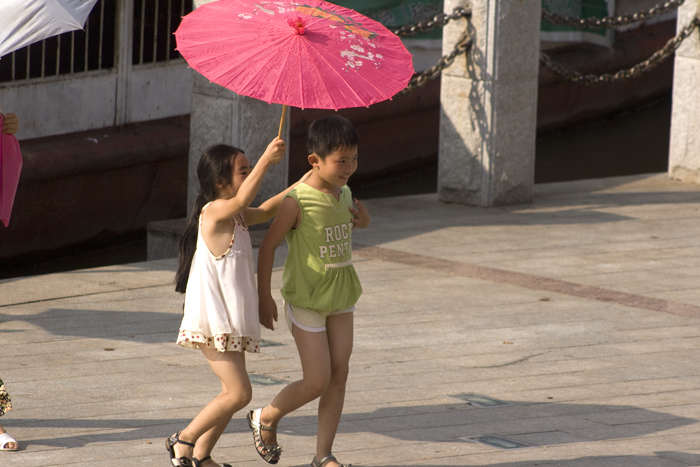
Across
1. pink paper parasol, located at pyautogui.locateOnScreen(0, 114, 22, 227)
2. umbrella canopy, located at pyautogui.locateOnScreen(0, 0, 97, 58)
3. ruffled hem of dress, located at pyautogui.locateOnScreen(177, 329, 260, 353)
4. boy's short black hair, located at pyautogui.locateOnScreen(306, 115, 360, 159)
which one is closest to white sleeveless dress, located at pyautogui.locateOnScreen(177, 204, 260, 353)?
ruffled hem of dress, located at pyautogui.locateOnScreen(177, 329, 260, 353)

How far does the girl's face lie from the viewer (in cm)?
418

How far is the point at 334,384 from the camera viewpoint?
14.2 feet

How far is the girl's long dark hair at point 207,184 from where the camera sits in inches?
165

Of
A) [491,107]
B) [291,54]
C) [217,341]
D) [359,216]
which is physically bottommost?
[217,341]

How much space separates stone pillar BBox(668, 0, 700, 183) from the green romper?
7950 millimetres

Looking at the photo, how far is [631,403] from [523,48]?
5544 mm

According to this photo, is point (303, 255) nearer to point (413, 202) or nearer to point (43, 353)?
point (43, 353)

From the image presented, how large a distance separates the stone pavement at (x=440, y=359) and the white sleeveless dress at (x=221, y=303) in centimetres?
59

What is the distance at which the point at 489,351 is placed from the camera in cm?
623

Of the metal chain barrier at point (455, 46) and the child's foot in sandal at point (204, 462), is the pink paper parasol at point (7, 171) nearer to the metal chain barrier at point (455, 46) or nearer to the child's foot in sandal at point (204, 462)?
the child's foot in sandal at point (204, 462)

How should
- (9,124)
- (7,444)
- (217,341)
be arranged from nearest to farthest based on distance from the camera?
(217,341), (7,444), (9,124)

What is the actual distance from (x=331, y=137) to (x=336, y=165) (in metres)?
0.10

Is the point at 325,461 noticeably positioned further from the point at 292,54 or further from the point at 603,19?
the point at 603,19

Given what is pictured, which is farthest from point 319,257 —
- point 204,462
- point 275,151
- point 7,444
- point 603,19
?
point 603,19
